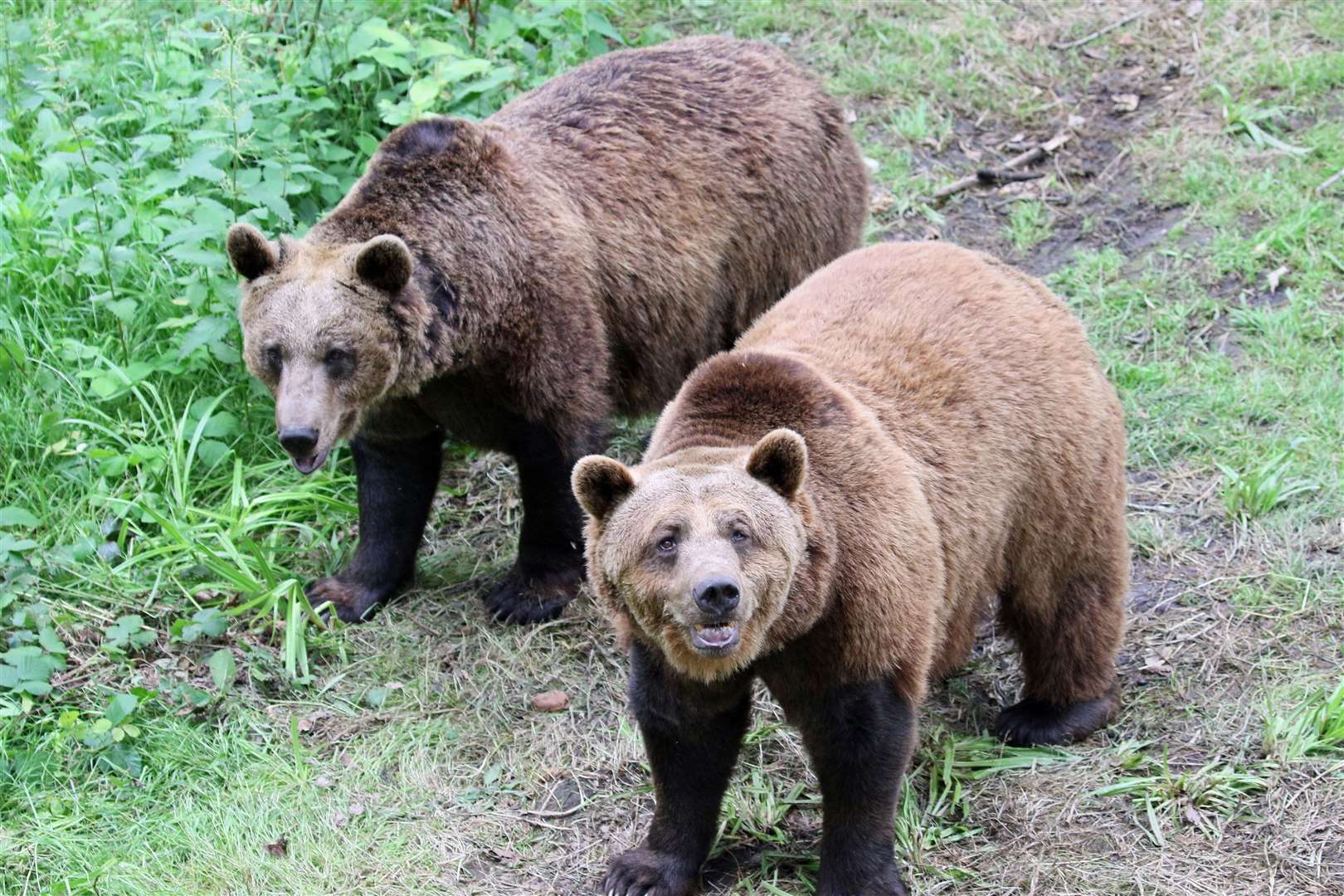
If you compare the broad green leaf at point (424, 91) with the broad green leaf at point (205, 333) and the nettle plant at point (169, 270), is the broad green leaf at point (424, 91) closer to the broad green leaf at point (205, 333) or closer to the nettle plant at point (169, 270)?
the nettle plant at point (169, 270)

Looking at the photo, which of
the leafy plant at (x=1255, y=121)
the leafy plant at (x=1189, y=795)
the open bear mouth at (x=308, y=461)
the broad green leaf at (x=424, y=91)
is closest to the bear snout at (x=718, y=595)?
the leafy plant at (x=1189, y=795)

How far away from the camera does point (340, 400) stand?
6.16 m

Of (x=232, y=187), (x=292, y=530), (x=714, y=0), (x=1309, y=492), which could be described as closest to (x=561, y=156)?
(x=232, y=187)

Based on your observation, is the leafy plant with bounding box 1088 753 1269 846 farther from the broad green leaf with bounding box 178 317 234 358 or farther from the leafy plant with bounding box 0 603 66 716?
the broad green leaf with bounding box 178 317 234 358

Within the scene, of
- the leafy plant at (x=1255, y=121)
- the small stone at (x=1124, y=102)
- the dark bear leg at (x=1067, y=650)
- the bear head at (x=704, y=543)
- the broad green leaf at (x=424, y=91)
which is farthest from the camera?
the small stone at (x=1124, y=102)

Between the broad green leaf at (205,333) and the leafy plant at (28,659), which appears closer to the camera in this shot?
the leafy plant at (28,659)

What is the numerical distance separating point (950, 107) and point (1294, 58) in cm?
234

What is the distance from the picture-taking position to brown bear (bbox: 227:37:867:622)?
618 centimetres

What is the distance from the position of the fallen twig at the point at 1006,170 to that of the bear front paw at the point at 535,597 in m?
4.30

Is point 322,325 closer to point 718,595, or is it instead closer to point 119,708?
point 119,708

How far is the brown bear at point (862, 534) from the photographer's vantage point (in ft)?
14.7

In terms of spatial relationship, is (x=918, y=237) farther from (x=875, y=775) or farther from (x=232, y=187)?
(x=875, y=775)

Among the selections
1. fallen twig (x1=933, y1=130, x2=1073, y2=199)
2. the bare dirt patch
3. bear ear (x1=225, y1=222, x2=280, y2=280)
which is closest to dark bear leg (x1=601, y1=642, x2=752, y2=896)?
bear ear (x1=225, y1=222, x2=280, y2=280)

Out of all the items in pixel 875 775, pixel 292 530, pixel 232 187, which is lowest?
pixel 292 530
